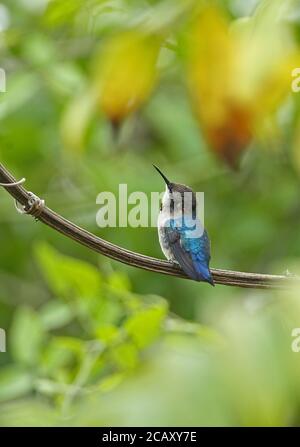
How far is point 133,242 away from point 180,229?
1.94 meters

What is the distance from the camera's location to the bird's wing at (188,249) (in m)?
2.53

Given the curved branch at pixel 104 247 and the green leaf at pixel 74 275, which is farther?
the green leaf at pixel 74 275

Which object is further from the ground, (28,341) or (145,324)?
(28,341)

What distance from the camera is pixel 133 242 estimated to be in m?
4.92

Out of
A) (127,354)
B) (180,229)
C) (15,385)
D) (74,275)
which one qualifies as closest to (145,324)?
(127,354)

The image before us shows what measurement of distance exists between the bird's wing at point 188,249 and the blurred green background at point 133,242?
0.46 ft

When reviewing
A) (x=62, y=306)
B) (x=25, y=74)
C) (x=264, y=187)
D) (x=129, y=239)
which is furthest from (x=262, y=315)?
(x=264, y=187)

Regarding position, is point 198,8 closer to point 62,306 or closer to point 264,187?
point 62,306

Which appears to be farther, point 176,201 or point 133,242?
point 133,242

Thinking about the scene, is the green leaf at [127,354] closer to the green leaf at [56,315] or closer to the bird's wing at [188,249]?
the bird's wing at [188,249]

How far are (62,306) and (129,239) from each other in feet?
3.96

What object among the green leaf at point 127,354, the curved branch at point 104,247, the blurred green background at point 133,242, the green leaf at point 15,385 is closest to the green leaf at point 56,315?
the blurred green background at point 133,242

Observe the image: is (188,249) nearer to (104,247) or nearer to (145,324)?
(145,324)

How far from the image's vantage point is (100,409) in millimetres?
942
